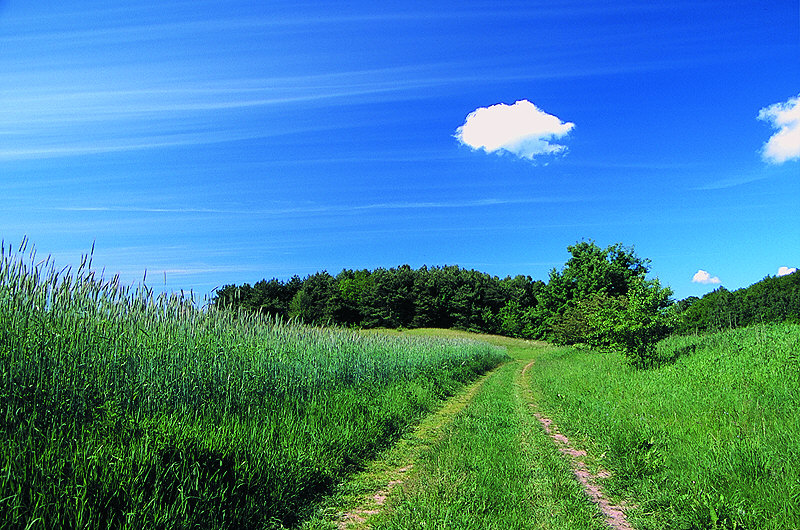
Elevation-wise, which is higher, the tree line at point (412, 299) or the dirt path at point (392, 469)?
the tree line at point (412, 299)

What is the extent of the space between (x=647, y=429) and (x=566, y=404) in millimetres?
4138

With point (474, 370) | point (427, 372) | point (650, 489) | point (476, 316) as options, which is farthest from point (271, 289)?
point (650, 489)

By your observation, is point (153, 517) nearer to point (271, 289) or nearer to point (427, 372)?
point (427, 372)

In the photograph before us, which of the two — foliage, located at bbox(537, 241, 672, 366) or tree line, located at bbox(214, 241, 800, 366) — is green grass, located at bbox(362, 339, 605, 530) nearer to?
foliage, located at bbox(537, 241, 672, 366)

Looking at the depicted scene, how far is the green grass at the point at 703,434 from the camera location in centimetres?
455

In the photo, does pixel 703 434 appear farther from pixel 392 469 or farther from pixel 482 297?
pixel 482 297

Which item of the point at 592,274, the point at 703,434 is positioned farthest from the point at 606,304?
the point at 592,274

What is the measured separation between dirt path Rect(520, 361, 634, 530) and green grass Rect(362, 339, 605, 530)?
16 cm

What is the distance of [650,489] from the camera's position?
17.6 feet

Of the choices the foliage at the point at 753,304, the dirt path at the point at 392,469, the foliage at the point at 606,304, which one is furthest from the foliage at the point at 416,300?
the dirt path at the point at 392,469

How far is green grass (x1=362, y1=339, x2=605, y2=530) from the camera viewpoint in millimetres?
4441

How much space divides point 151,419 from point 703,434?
7807 millimetres

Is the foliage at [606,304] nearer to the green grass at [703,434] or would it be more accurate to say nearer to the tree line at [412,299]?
the green grass at [703,434]

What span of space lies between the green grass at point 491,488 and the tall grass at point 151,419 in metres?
1.22
